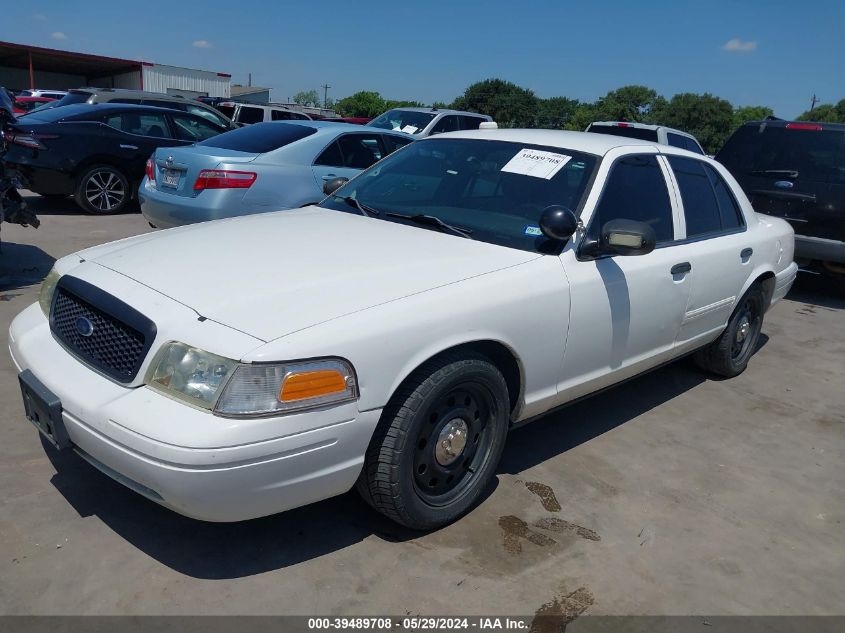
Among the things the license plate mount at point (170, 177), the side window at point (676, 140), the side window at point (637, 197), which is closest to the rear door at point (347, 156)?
the license plate mount at point (170, 177)

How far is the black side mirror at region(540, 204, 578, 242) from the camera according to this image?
3.30 meters

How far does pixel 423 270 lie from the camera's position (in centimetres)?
304

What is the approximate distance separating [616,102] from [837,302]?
70066mm

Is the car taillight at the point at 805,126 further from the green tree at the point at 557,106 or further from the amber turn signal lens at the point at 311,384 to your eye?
the green tree at the point at 557,106

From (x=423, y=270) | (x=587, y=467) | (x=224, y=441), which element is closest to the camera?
(x=224, y=441)

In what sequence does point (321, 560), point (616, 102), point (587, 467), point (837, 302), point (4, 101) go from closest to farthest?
point (321, 560) → point (587, 467) → point (4, 101) → point (837, 302) → point (616, 102)

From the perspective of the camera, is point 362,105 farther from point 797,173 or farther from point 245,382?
point 245,382

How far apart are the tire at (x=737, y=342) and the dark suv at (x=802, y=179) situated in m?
2.71

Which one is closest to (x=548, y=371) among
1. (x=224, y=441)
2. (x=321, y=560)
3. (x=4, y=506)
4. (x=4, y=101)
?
(x=321, y=560)

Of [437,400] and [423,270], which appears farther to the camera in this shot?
[423,270]

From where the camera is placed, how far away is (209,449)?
231 centimetres

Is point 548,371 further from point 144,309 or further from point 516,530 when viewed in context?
point 144,309

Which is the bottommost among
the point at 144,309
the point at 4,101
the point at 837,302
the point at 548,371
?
the point at 837,302

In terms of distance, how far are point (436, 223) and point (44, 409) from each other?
195 cm
